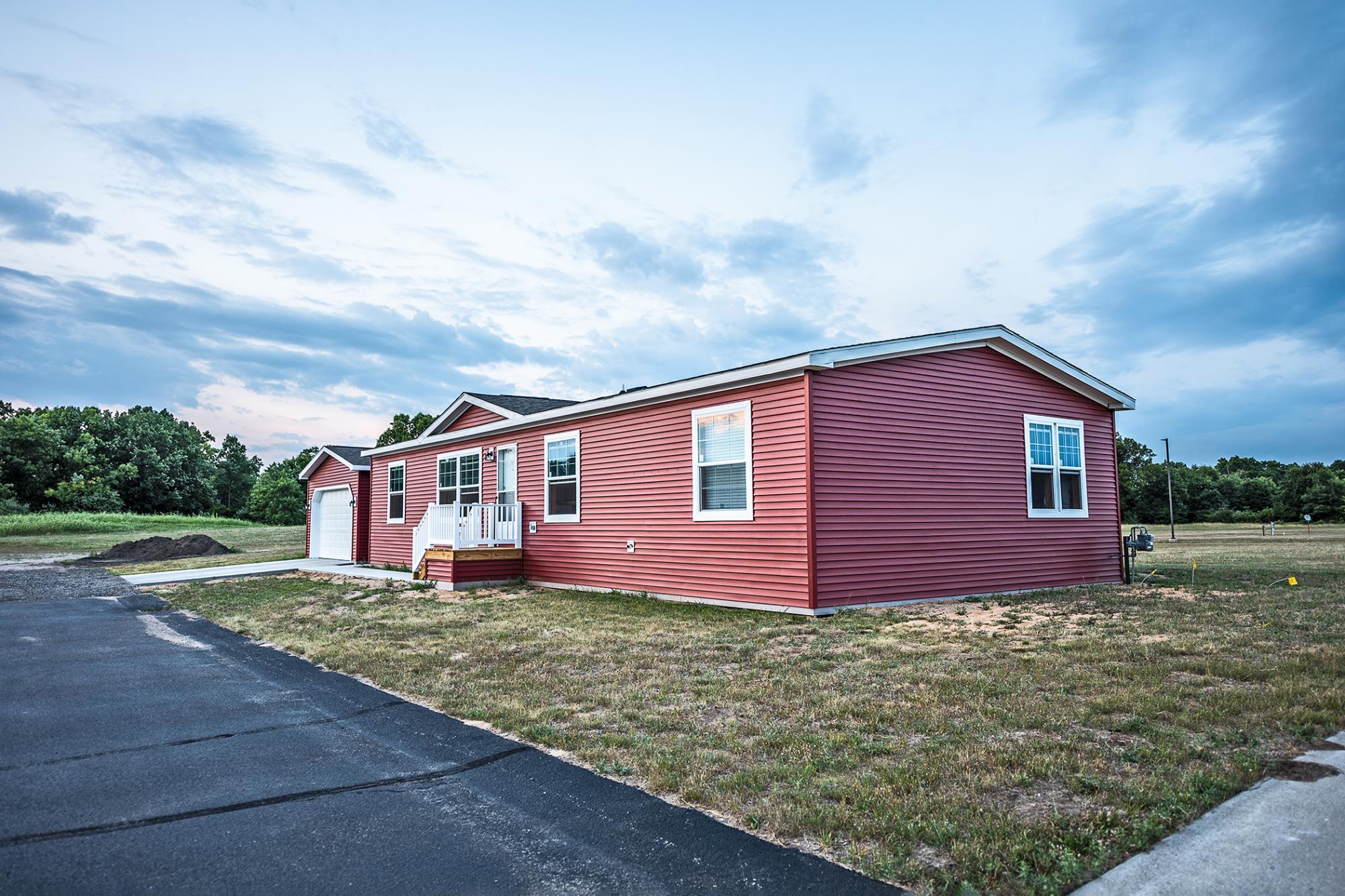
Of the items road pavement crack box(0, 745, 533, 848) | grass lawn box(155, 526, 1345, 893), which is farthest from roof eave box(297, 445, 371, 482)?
road pavement crack box(0, 745, 533, 848)

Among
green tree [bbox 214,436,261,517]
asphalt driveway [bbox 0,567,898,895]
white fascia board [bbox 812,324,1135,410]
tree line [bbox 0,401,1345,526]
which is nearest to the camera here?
asphalt driveway [bbox 0,567,898,895]

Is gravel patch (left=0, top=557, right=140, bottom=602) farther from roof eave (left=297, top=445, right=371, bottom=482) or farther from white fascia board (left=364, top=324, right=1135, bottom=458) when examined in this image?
white fascia board (left=364, top=324, right=1135, bottom=458)

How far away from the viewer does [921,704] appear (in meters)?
5.20

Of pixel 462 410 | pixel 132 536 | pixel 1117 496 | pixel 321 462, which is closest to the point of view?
pixel 1117 496

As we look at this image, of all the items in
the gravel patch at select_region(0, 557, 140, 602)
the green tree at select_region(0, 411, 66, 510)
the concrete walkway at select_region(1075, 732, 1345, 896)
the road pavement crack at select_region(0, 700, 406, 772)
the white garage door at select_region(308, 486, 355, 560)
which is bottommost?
the gravel patch at select_region(0, 557, 140, 602)

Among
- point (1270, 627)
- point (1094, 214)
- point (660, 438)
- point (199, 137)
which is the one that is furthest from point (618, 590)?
point (1094, 214)

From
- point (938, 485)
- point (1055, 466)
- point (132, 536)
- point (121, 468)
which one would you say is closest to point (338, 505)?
point (938, 485)

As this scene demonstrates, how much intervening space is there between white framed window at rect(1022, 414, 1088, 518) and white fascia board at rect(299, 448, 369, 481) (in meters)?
17.9

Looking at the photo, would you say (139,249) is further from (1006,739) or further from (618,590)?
(1006,739)

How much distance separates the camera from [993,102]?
1523cm

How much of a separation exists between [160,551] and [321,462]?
8.79m

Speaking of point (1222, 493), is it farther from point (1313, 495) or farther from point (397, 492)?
point (397, 492)

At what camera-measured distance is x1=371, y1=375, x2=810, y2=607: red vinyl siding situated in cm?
1031

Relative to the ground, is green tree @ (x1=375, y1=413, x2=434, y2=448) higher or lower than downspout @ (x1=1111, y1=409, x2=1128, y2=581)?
higher
